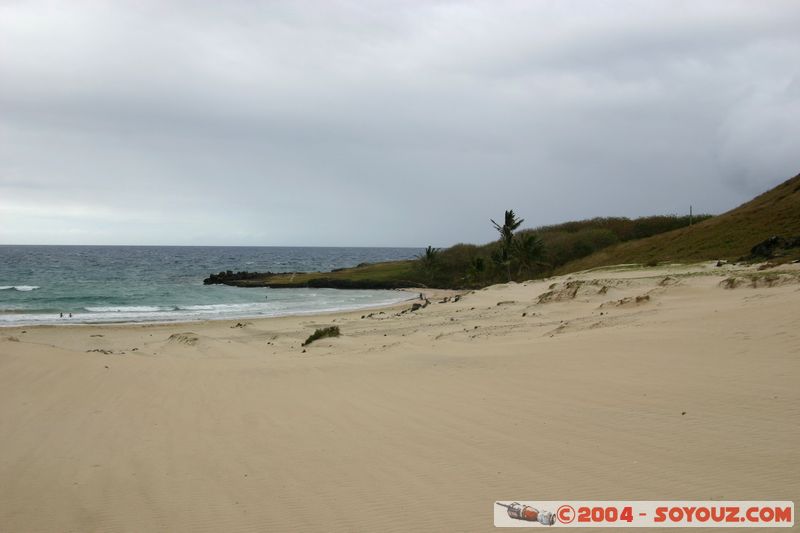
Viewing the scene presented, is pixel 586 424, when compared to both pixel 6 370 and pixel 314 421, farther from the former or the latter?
pixel 6 370

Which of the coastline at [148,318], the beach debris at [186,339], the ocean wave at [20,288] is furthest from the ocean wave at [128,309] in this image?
the beach debris at [186,339]

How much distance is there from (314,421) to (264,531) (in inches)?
138

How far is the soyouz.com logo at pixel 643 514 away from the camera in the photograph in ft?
14.9

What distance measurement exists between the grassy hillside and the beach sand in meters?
22.7

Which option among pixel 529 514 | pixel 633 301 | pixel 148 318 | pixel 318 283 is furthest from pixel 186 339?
pixel 318 283

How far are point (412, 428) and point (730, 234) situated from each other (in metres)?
38.2

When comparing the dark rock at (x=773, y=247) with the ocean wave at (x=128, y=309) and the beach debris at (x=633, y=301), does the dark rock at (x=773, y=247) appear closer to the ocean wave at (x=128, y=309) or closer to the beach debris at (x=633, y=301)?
the beach debris at (x=633, y=301)

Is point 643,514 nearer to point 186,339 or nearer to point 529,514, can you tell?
point 529,514

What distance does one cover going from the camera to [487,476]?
19.5 feet

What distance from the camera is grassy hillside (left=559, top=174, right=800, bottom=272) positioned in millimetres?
34844

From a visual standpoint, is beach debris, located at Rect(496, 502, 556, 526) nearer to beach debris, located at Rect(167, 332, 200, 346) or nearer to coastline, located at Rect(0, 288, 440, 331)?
beach debris, located at Rect(167, 332, 200, 346)

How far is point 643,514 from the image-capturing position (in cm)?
487

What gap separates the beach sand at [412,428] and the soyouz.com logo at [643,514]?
0.48ft

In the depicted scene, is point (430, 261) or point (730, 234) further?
point (430, 261)
